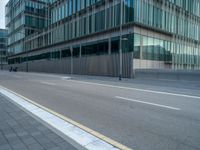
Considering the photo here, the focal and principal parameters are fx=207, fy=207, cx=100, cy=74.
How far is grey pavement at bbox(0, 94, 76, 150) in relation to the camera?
4086 millimetres

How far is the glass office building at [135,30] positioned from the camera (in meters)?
29.7

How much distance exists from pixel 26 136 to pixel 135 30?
26.2 m

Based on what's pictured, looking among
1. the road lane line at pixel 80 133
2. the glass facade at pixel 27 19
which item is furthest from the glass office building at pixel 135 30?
the road lane line at pixel 80 133

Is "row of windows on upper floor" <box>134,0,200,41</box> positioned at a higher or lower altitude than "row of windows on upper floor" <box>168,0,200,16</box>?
lower

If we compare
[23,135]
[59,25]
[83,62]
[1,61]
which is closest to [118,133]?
[23,135]

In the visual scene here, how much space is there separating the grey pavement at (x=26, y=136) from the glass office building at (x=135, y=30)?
24.0 m

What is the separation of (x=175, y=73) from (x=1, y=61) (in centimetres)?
10396

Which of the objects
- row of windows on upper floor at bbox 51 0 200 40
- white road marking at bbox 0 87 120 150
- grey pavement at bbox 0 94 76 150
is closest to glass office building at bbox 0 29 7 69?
row of windows on upper floor at bbox 51 0 200 40

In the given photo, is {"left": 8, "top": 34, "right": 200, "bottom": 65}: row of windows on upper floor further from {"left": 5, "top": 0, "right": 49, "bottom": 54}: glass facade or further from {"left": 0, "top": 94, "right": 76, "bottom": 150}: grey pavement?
{"left": 5, "top": 0, "right": 49, "bottom": 54}: glass facade

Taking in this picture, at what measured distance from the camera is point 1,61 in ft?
352

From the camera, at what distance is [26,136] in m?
4.61

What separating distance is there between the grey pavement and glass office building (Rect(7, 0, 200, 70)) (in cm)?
2397

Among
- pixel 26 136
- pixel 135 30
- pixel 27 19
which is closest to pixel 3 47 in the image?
pixel 27 19

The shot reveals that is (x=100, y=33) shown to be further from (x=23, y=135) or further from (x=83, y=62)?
(x=23, y=135)
